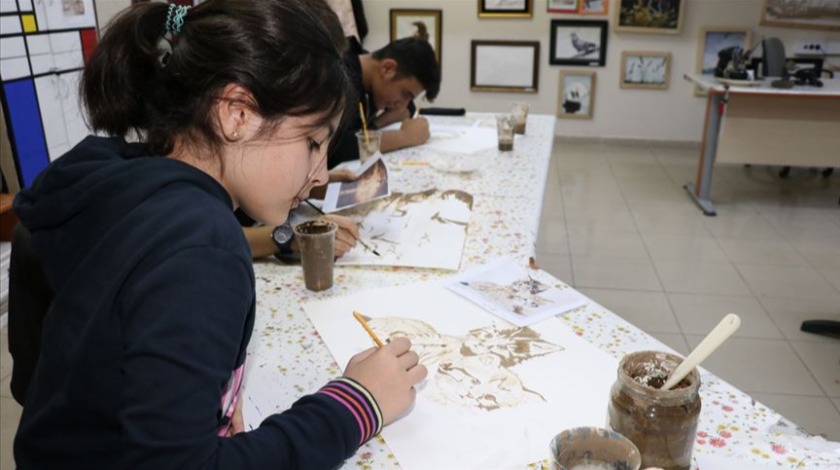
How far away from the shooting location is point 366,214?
1647 millimetres

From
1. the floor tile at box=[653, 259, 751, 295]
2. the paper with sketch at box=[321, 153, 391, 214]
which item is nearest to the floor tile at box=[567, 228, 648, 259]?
the floor tile at box=[653, 259, 751, 295]

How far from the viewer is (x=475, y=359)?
1.02 meters

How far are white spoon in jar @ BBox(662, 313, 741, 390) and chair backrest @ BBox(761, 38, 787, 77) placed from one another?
3763 millimetres

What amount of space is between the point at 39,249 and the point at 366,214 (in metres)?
0.99

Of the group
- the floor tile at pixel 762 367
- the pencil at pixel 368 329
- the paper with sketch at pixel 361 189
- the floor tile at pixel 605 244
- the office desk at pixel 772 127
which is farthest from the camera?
the office desk at pixel 772 127

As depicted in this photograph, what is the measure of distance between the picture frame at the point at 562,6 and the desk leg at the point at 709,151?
1.42 meters

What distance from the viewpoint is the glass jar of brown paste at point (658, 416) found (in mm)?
741

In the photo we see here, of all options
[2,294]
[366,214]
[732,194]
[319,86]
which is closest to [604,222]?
[732,194]

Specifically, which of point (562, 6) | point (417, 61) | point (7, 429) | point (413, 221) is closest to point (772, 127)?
point (562, 6)

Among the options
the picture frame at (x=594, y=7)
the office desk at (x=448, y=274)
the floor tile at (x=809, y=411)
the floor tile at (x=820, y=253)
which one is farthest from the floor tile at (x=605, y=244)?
the picture frame at (x=594, y=7)

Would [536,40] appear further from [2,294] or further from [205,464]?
[205,464]

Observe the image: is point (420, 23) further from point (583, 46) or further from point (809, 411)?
point (809, 411)

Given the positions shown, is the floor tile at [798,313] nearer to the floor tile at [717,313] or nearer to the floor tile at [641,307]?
the floor tile at [717,313]

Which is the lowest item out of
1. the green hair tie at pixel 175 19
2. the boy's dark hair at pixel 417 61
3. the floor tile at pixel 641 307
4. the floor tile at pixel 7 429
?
the floor tile at pixel 641 307
